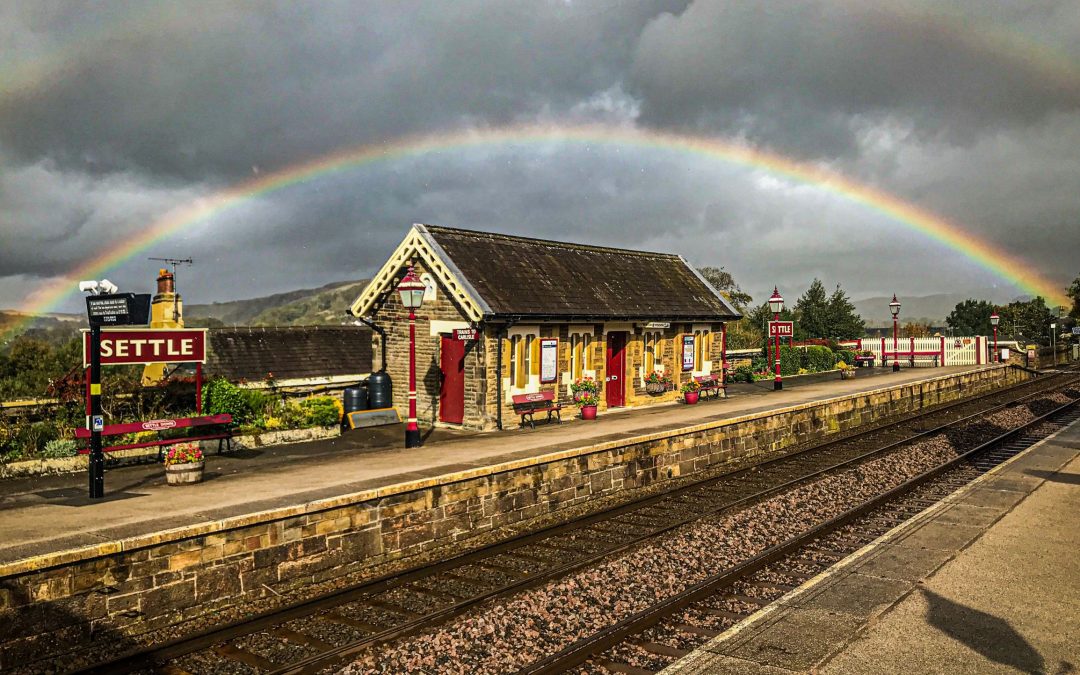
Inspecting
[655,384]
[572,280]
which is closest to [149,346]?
[572,280]

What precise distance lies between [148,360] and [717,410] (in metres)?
15.7

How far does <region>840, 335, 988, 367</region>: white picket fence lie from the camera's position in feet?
165

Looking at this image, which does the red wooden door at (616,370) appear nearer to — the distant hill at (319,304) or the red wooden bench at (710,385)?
the red wooden bench at (710,385)

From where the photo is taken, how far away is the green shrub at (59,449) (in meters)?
14.8

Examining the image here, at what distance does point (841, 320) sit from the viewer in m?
62.9

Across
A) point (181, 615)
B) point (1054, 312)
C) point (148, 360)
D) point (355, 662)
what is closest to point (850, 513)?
point (355, 662)

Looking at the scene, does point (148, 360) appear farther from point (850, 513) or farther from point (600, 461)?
point (850, 513)

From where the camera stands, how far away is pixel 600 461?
16.1 meters

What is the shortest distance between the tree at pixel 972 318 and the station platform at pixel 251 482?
100642mm

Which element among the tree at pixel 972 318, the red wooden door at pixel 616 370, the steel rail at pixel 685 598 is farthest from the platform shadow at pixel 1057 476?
the tree at pixel 972 318

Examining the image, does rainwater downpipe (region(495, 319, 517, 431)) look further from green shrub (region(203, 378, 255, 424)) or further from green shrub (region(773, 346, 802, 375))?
green shrub (region(773, 346, 802, 375))

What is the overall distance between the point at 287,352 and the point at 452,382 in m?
9.87

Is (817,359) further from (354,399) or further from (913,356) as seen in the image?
(354,399)

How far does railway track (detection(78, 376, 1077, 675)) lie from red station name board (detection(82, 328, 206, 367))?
7.77m
